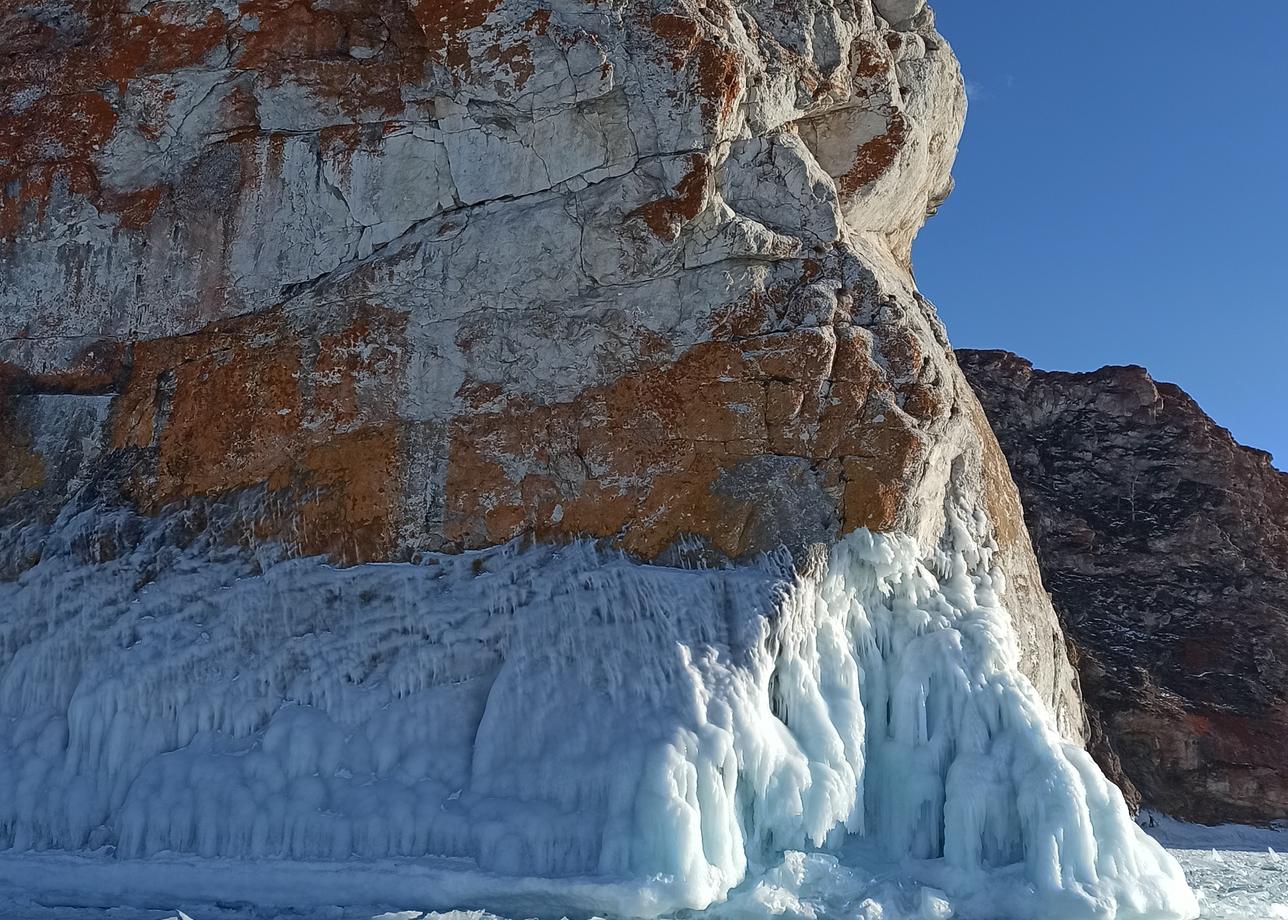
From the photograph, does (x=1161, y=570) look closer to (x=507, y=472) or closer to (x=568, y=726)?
(x=507, y=472)

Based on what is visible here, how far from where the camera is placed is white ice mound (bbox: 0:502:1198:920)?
8695 mm

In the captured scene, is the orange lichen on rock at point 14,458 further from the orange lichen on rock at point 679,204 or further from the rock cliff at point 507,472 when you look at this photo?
the orange lichen on rock at point 679,204

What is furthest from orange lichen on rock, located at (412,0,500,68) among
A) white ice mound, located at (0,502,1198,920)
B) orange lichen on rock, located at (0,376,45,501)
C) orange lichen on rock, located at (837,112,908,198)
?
orange lichen on rock, located at (0,376,45,501)

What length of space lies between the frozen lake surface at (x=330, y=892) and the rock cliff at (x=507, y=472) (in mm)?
192

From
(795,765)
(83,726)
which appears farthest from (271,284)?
(795,765)

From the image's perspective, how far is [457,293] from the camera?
11.3 m

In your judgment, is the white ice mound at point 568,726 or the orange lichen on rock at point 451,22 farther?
the orange lichen on rock at point 451,22

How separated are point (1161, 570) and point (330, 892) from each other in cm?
2166

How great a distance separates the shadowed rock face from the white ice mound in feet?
32.3

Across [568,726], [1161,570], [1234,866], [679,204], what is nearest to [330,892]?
[568,726]

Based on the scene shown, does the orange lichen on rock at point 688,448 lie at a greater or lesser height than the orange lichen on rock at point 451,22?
lesser

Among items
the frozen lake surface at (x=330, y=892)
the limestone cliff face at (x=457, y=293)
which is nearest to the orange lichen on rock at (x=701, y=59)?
the limestone cliff face at (x=457, y=293)

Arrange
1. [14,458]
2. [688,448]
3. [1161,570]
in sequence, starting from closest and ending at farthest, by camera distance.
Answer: [688,448] → [14,458] → [1161,570]

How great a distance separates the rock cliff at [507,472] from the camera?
9078mm
